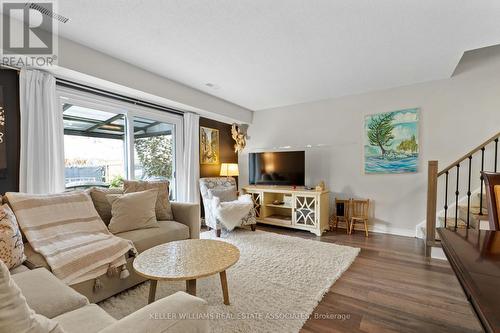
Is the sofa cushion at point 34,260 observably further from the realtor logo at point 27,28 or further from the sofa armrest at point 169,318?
the realtor logo at point 27,28

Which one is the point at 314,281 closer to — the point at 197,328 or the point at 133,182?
the point at 197,328

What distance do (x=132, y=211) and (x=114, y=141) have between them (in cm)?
136

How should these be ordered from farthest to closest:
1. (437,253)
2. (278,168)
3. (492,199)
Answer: (278,168)
(437,253)
(492,199)

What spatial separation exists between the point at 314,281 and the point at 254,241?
49.0 inches

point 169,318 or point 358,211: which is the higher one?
point 169,318

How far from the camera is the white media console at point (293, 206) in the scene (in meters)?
3.62

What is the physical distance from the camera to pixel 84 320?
1.02 meters

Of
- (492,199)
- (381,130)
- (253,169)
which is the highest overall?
(381,130)

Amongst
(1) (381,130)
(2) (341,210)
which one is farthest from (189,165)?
(1) (381,130)

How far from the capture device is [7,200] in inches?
69.6

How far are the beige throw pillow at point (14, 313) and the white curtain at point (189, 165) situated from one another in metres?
3.29

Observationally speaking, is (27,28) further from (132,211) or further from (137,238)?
(137,238)

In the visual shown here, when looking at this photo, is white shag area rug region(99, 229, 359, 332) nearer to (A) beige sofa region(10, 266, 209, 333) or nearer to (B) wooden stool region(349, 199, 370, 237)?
(A) beige sofa region(10, 266, 209, 333)

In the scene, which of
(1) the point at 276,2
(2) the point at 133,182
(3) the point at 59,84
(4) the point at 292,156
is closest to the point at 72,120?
(3) the point at 59,84
